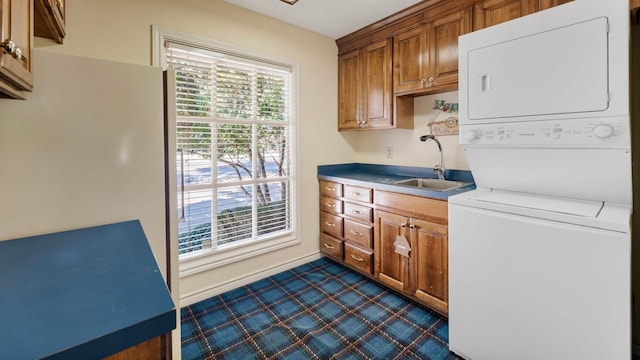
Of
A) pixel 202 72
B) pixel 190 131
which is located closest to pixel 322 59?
pixel 202 72

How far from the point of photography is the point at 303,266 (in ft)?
9.71

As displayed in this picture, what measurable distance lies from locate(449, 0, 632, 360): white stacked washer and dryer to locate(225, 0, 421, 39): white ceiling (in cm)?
102

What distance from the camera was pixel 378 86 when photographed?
271 cm

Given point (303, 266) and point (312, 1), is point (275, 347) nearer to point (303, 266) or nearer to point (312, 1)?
point (303, 266)

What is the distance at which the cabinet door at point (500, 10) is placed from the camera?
5.89 feet

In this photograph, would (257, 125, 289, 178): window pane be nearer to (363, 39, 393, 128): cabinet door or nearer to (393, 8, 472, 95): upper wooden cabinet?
(363, 39, 393, 128): cabinet door

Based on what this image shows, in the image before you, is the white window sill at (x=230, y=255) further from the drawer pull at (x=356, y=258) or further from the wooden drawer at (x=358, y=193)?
the wooden drawer at (x=358, y=193)

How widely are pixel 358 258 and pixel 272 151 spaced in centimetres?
125

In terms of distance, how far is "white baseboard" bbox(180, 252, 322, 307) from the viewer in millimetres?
2283

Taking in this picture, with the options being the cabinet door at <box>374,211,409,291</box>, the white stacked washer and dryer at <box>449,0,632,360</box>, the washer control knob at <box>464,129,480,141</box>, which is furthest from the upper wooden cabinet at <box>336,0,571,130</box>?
the cabinet door at <box>374,211,409,291</box>

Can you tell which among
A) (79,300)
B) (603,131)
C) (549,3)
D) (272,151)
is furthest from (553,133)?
(272,151)

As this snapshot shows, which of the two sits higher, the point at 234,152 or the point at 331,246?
the point at 234,152

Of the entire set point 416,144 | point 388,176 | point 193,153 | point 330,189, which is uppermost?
point 416,144

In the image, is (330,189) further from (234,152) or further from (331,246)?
(234,152)
